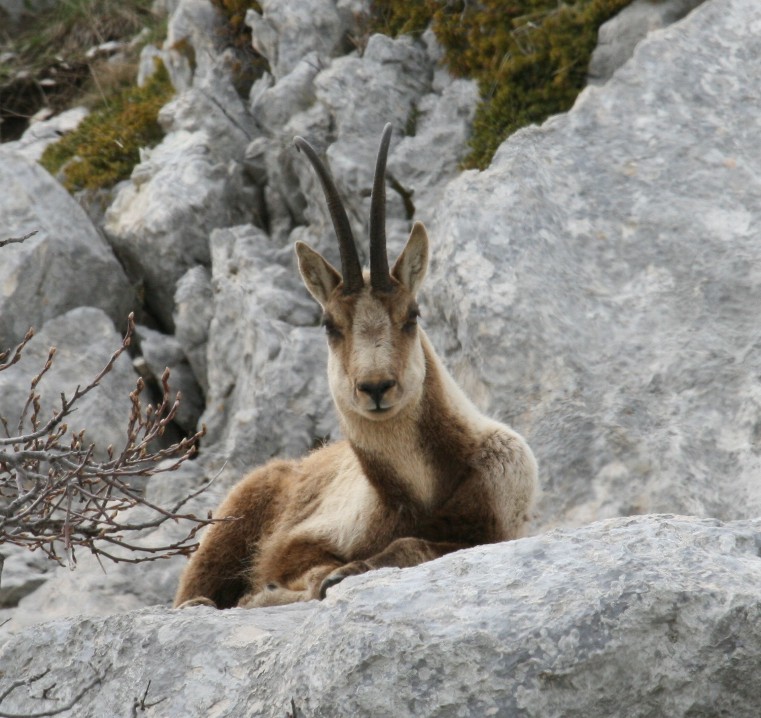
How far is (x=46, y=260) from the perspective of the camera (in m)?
13.2

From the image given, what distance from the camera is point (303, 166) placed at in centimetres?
1357

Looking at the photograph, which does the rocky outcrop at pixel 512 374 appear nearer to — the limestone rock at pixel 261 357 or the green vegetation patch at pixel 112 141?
the limestone rock at pixel 261 357

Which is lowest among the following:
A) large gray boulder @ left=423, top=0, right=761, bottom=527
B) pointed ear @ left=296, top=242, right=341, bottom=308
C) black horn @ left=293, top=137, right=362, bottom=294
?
large gray boulder @ left=423, top=0, right=761, bottom=527

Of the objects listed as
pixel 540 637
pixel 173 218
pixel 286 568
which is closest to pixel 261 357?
pixel 173 218

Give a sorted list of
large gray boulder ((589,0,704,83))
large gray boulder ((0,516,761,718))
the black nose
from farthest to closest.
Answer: large gray boulder ((589,0,704,83)), the black nose, large gray boulder ((0,516,761,718))

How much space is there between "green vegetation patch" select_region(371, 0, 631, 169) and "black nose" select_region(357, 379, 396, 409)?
570 cm

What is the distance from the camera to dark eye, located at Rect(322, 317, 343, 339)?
26.1ft

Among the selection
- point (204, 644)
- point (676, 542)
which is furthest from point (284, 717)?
point (676, 542)

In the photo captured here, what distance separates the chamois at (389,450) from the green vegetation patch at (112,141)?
26.7 ft

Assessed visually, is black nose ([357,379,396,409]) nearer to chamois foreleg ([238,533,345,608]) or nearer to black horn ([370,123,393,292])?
black horn ([370,123,393,292])

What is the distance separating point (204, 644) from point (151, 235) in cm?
909

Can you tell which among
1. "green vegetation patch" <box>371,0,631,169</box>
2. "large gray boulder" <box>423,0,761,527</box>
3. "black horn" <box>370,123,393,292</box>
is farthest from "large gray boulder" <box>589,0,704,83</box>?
"black horn" <box>370,123,393,292</box>

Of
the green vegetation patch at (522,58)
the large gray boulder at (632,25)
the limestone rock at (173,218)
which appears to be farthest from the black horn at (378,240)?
the limestone rock at (173,218)

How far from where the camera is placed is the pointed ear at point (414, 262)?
8.19 metres
